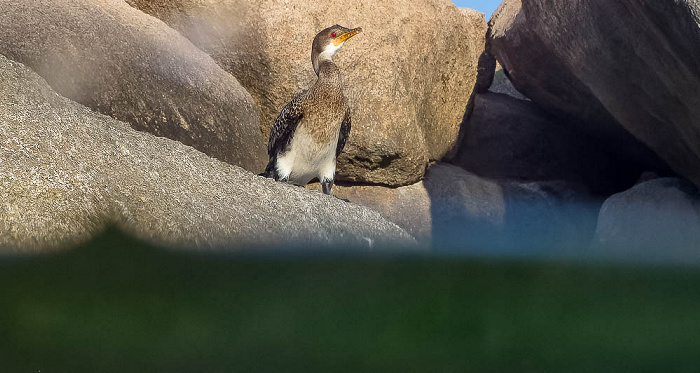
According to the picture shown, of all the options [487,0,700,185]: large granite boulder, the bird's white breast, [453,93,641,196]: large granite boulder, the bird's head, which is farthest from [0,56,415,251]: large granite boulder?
[453,93,641,196]: large granite boulder

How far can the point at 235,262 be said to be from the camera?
1.89 meters

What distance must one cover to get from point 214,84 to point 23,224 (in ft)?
11.9

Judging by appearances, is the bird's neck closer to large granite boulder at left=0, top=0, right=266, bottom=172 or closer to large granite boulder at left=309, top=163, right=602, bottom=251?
large granite boulder at left=0, top=0, right=266, bottom=172

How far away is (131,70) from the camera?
5.54 metres

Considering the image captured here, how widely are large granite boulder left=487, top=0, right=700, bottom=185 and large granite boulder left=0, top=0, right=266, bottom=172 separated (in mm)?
2960

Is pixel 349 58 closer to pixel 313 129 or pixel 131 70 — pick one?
pixel 313 129

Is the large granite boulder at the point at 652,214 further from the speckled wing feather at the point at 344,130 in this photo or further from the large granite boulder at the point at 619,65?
the speckled wing feather at the point at 344,130

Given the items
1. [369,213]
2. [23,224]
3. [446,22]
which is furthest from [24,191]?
[446,22]

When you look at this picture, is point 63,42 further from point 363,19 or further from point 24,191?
point 363,19

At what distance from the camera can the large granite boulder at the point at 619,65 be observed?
4969 mm

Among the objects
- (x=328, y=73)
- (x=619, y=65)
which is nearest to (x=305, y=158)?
(x=328, y=73)

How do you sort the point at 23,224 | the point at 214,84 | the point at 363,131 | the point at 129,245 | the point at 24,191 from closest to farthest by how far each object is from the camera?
the point at 129,245 < the point at 23,224 < the point at 24,191 < the point at 214,84 < the point at 363,131

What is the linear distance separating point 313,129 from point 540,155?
424 cm

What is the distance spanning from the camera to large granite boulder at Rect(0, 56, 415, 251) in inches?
118
